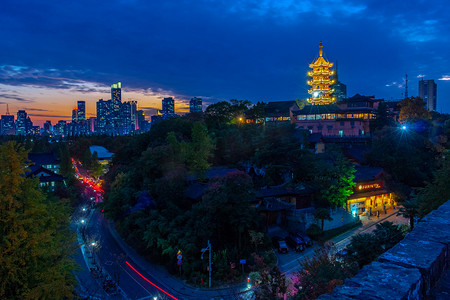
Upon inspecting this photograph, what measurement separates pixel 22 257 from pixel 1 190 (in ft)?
8.71

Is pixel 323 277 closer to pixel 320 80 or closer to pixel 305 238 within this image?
pixel 305 238

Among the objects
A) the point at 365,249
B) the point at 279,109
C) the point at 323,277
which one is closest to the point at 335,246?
the point at 365,249

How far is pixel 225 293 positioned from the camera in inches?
696

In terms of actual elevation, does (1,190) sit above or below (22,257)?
above

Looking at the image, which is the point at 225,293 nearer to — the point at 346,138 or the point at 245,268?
the point at 245,268

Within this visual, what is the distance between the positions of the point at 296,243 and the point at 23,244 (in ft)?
60.4

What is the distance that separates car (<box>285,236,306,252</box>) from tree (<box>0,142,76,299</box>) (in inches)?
655

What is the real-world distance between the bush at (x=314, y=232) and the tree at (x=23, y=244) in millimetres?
19503

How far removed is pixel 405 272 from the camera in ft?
9.97

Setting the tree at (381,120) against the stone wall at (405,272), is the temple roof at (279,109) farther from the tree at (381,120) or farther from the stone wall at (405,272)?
the stone wall at (405,272)

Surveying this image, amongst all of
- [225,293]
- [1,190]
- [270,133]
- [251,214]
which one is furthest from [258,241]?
[1,190]

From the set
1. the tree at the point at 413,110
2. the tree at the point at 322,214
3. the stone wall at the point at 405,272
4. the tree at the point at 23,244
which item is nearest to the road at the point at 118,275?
the tree at the point at 23,244

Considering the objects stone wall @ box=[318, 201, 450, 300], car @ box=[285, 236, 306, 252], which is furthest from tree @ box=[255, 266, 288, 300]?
stone wall @ box=[318, 201, 450, 300]

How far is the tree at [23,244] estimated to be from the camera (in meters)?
10.3
